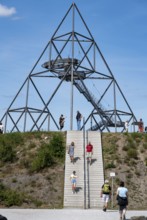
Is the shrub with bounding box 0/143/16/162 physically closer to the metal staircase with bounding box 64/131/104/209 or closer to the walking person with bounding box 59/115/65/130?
the metal staircase with bounding box 64/131/104/209

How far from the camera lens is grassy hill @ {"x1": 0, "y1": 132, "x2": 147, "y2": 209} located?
2764 centimetres

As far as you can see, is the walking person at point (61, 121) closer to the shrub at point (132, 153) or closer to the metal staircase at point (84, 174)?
the metal staircase at point (84, 174)

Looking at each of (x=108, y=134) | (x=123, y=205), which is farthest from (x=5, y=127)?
(x=123, y=205)

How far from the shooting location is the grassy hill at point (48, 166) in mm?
27641

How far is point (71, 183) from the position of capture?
1145 inches

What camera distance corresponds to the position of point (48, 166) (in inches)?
1260

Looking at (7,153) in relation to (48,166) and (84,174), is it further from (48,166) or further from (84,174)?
(84,174)

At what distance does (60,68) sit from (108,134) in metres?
9.46

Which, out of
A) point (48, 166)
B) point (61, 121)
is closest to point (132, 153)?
point (48, 166)

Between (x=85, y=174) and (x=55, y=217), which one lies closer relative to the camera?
(x=55, y=217)

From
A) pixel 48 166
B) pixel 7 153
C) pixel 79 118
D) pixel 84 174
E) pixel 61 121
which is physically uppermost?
pixel 79 118

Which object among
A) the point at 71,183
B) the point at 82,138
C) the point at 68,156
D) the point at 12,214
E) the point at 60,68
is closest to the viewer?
the point at 12,214

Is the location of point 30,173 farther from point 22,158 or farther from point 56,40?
point 56,40

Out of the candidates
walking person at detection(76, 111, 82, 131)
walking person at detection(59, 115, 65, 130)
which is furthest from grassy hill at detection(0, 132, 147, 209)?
walking person at detection(59, 115, 65, 130)
